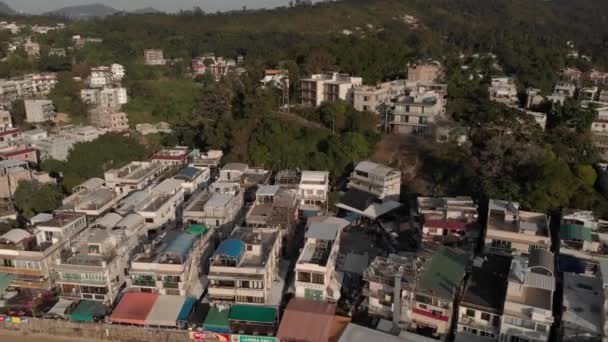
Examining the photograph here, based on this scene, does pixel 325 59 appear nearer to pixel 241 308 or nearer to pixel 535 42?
pixel 241 308

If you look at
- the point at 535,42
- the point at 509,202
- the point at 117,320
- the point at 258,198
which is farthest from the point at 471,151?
the point at 535,42

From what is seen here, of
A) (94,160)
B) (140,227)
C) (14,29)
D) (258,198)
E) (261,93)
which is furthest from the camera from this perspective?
(14,29)

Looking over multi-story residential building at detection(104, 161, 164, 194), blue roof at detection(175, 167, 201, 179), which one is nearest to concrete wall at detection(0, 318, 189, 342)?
multi-story residential building at detection(104, 161, 164, 194)

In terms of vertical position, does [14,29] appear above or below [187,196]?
above

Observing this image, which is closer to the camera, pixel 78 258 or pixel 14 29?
pixel 78 258

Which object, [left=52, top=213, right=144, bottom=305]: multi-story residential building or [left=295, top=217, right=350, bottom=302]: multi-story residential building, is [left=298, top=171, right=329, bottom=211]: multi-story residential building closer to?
[left=295, top=217, right=350, bottom=302]: multi-story residential building

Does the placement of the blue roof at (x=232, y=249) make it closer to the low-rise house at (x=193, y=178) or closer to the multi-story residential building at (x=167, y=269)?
the multi-story residential building at (x=167, y=269)

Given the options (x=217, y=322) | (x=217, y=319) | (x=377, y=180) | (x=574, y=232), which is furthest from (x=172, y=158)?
(x=574, y=232)
